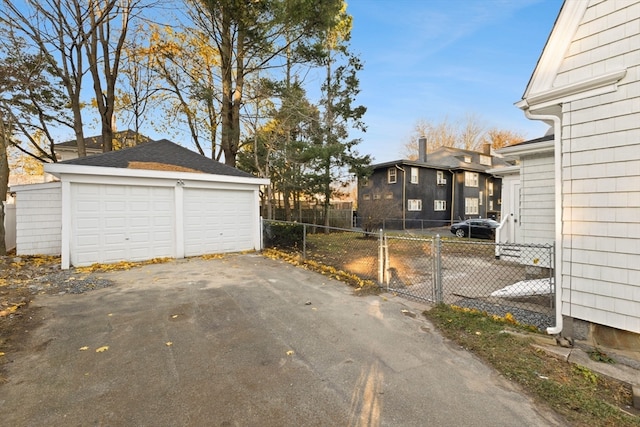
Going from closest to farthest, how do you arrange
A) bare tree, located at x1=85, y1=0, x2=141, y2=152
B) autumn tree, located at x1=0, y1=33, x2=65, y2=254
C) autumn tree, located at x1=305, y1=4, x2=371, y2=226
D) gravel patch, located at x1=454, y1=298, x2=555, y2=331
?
gravel patch, located at x1=454, y1=298, x2=555, y2=331, autumn tree, located at x1=0, y1=33, x2=65, y2=254, bare tree, located at x1=85, y1=0, x2=141, y2=152, autumn tree, located at x1=305, y1=4, x2=371, y2=226

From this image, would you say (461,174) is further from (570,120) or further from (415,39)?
(570,120)

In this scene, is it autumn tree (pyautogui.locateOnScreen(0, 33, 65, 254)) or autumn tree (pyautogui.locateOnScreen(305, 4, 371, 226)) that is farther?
autumn tree (pyautogui.locateOnScreen(305, 4, 371, 226))

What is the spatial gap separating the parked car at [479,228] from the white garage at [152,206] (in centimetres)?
1189

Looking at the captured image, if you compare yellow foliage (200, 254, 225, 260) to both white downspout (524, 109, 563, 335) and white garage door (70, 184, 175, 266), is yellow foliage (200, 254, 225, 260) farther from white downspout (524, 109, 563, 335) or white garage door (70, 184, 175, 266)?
white downspout (524, 109, 563, 335)

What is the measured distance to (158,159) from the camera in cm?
901

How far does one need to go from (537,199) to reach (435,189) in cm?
1878

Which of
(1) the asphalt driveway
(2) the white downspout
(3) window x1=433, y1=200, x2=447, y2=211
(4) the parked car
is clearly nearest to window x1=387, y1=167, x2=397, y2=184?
(3) window x1=433, y1=200, x2=447, y2=211

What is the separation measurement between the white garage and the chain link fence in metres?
1.84

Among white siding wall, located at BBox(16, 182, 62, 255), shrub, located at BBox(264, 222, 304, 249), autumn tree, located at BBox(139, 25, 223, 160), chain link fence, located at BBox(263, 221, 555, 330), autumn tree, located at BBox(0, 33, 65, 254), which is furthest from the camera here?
autumn tree, located at BBox(139, 25, 223, 160)

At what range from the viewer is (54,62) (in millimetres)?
12453

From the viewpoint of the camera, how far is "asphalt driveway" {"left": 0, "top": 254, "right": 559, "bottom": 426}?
2.27 metres

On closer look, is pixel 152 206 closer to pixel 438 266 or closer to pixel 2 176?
pixel 2 176

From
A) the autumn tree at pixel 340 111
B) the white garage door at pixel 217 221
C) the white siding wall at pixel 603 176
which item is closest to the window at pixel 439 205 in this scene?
the autumn tree at pixel 340 111

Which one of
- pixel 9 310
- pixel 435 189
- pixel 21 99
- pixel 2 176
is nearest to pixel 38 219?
pixel 2 176
